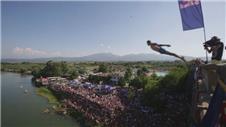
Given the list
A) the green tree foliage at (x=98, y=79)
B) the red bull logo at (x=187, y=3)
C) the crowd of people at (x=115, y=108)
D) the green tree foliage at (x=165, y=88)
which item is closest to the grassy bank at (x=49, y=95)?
the crowd of people at (x=115, y=108)

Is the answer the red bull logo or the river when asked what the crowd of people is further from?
the red bull logo

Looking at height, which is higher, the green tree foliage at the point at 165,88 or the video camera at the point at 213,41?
the video camera at the point at 213,41

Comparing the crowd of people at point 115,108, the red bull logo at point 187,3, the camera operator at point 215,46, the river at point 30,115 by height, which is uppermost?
the red bull logo at point 187,3

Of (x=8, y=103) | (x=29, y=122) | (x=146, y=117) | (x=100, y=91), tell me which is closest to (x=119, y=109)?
(x=146, y=117)

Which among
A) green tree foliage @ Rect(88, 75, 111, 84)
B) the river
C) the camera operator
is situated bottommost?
the river

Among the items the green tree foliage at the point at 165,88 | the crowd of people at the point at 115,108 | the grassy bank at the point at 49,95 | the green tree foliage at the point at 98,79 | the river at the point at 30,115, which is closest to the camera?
the crowd of people at the point at 115,108

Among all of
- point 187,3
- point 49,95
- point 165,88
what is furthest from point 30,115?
point 187,3

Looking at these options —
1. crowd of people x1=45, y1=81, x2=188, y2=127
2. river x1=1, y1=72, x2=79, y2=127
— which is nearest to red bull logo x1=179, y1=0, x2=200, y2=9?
crowd of people x1=45, y1=81, x2=188, y2=127

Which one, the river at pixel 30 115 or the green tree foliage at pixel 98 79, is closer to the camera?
the river at pixel 30 115

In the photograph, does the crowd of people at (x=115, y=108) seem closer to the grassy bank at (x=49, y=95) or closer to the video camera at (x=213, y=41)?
the grassy bank at (x=49, y=95)

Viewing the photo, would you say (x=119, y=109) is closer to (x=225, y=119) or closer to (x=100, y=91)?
(x=100, y=91)

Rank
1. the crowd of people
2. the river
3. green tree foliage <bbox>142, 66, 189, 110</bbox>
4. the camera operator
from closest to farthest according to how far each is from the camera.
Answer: the camera operator → the crowd of people → green tree foliage <bbox>142, 66, 189, 110</bbox> → the river
